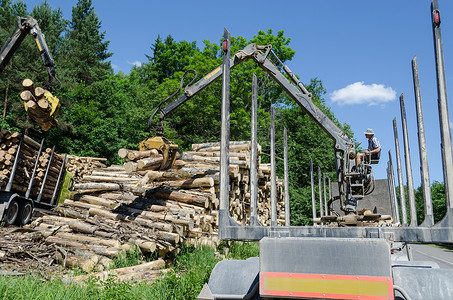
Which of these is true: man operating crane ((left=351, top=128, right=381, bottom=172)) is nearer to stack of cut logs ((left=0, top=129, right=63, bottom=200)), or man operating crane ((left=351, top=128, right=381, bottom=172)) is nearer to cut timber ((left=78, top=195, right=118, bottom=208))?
cut timber ((left=78, top=195, right=118, bottom=208))

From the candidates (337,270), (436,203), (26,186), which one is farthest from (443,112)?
(436,203)

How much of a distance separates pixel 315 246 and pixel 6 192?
34.5 ft

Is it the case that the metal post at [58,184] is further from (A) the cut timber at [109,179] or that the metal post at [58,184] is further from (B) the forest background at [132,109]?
(B) the forest background at [132,109]

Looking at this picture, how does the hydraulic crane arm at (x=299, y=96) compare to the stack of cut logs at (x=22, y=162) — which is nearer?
the hydraulic crane arm at (x=299, y=96)

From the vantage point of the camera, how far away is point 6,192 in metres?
10.7

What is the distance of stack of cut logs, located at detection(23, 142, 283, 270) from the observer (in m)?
7.75

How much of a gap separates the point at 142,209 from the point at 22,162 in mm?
5227

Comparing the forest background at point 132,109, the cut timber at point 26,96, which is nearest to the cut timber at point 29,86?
the cut timber at point 26,96

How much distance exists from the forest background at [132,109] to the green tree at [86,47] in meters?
0.10

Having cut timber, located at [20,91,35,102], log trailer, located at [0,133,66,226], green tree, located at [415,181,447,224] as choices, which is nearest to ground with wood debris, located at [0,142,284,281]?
log trailer, located at [0,133,66,226]

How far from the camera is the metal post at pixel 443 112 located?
307 centimetres

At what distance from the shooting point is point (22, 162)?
12.0m

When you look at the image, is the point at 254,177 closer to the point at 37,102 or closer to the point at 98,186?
the point at 37,102

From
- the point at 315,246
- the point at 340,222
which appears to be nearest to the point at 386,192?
the point at 340,222
